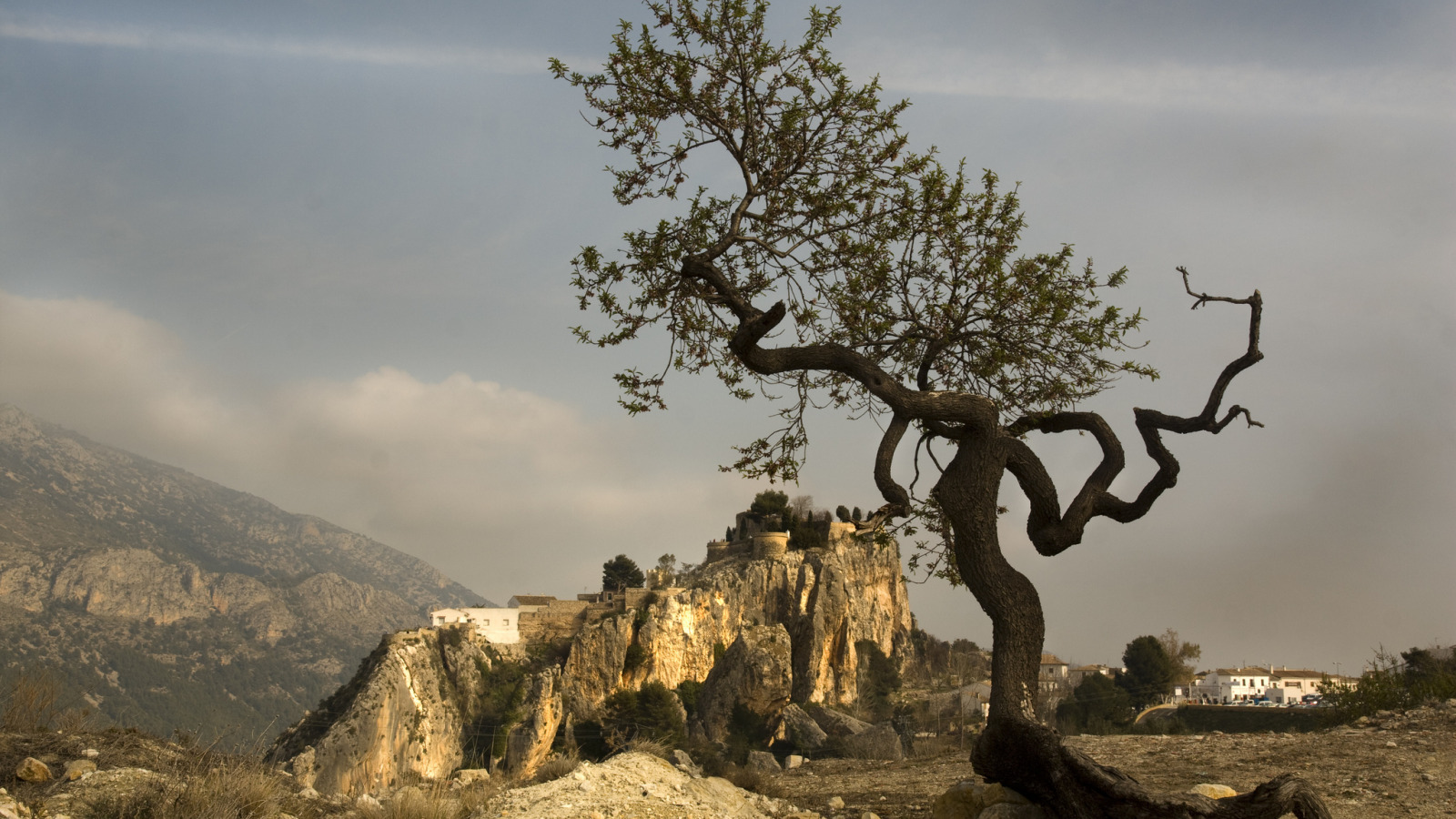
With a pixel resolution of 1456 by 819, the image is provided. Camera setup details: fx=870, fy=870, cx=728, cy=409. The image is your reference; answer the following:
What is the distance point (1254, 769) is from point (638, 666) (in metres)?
46.9

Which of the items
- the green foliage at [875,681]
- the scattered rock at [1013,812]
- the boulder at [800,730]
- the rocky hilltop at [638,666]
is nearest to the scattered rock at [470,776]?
the scattered rock at [1013,812]

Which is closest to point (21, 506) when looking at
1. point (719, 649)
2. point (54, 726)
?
point (719, 649)

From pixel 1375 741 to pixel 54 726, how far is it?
11.9m

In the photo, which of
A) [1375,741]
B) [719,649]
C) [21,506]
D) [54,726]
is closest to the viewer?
[54,726]

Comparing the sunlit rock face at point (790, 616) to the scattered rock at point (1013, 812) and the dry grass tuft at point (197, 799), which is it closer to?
the scattered rock at point (1013, 812)

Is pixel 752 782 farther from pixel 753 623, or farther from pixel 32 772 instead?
pixel 753 623

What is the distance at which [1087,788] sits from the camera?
4.58 metres

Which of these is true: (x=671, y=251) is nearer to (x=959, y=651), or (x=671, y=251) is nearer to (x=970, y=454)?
(x=970, y=454)

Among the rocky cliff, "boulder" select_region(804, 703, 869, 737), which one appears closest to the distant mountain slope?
the rocky cliff

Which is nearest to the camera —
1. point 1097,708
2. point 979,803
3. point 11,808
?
point 11,808

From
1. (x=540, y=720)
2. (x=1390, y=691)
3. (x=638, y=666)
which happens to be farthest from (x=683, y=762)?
(x=638, y=666)

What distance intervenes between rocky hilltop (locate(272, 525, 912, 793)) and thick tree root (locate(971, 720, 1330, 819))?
32.5 meters

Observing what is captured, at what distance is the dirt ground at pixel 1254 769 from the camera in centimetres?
622

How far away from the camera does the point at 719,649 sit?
53.9m
